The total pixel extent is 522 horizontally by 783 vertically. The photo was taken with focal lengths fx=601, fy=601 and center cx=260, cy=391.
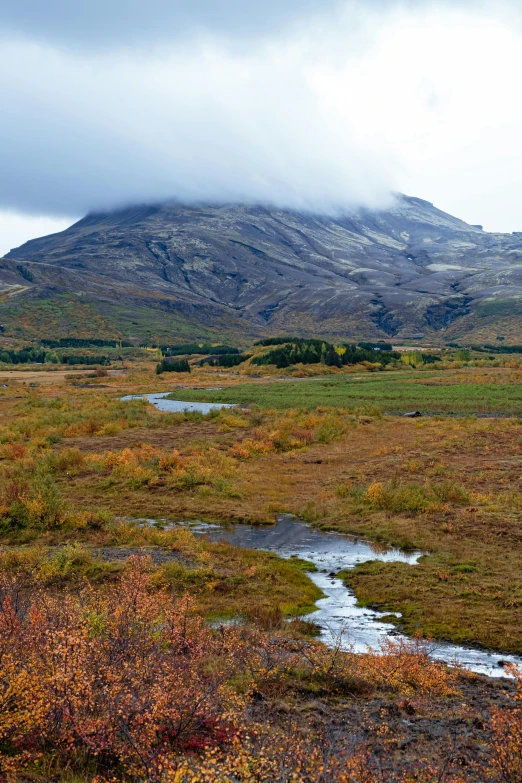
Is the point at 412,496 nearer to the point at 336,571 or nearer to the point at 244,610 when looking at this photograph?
the point at 336,571

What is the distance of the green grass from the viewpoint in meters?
58.1

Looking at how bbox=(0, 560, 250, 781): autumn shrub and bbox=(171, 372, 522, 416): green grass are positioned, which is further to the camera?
bbox=(171, 372, 522, 416): green grass

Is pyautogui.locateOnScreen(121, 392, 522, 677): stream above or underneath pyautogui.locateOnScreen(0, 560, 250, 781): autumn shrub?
underneath

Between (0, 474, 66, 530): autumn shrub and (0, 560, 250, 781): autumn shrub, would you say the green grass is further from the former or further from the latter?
(0, 560, 250, 781): autumn shrub

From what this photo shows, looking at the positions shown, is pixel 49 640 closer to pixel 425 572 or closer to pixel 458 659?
pixel 458 659

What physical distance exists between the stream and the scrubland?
50 centimetres

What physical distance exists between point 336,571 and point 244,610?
Answer: 15.9 ft

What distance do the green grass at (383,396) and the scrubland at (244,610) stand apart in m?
16.0

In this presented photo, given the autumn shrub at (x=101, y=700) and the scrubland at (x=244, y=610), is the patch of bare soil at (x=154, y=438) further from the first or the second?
the autumn shrub at (x=101, y=700)

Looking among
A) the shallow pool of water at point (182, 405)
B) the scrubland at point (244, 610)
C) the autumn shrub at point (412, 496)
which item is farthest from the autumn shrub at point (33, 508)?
the shallow pool of water at point (182, 405)

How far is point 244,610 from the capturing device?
1455 centimetres

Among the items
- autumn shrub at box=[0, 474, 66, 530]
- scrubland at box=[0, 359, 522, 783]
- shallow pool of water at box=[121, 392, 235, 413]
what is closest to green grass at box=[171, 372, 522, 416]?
shallow pool of water at box=[121, 392, 235, 413]

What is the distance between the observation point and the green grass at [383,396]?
58.1 metres

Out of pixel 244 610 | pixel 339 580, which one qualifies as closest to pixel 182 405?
pixel 339 580
